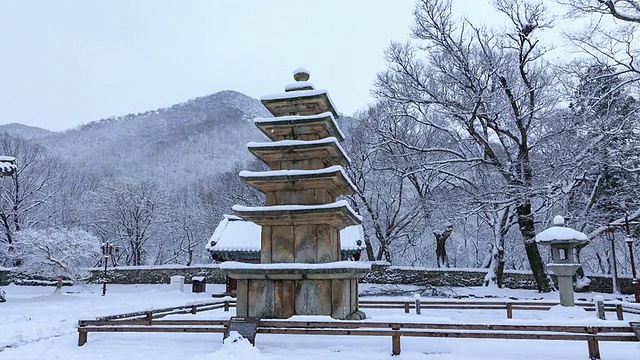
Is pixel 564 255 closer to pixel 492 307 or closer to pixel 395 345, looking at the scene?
pixel 492 307

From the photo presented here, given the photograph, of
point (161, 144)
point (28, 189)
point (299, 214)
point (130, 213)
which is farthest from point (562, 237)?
point (161, 144)

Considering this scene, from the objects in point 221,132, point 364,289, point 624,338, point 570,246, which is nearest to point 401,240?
point 364,289

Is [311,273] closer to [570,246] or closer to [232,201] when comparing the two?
[570,246]

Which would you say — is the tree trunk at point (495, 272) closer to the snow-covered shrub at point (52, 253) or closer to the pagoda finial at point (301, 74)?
the pagoda finial at point (301, 74)

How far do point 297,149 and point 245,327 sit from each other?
4.77 m

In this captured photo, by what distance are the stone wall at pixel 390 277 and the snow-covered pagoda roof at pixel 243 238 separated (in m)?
6.86

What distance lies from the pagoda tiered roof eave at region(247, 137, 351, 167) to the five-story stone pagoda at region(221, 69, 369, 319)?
27 mm

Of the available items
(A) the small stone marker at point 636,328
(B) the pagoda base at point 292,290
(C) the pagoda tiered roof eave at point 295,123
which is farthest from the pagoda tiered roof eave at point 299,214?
(A) the small stone marker at point 636,328

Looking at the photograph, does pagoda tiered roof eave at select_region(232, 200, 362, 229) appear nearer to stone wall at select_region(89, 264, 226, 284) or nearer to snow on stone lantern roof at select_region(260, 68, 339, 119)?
snow on stone lantern roof at select_region(260, 68, 339, 119)

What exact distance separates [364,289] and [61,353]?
24.9 meters

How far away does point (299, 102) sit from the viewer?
511 inches

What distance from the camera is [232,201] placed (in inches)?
1752

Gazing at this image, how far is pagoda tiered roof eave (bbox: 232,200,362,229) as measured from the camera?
11420mm

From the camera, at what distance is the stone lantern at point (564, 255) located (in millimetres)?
17141
